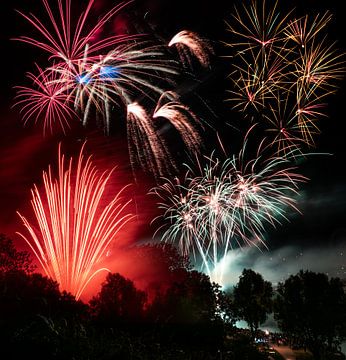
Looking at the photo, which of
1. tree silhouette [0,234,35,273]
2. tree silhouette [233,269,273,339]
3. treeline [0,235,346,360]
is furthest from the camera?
tree silhouette [233,269,273,339]

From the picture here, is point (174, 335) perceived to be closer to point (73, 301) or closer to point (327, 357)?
point (73, 301)

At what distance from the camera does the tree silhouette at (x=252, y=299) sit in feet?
172

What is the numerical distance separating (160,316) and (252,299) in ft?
75.7

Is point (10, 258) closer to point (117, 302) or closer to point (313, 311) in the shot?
point (117, 302)

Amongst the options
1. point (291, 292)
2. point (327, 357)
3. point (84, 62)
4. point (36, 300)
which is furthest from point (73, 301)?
point (291, 292)

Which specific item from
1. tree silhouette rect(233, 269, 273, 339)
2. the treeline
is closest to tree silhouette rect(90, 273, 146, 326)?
the treeline

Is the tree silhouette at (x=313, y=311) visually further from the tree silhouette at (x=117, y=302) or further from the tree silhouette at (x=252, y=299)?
the tree silhouette at (x=117, y=302)

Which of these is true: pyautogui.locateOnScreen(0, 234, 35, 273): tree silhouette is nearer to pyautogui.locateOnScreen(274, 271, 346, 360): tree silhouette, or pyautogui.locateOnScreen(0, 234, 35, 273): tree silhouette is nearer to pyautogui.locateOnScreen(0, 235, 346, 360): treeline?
pyautogui.locateOnScreen(0, 235, 346, 360): treeline

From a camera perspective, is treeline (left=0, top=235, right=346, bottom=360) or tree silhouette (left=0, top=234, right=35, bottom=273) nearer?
treeline (left=0, top=235, right=346, bottom=360)

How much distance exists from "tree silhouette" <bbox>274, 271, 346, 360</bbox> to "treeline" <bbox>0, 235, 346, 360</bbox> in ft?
0.39

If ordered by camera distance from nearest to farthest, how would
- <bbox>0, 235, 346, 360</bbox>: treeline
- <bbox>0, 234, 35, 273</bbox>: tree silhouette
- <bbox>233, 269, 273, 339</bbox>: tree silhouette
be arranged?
1. <bbox>0, 235, 346, 360</bbox>: treeline
2. <bbox>0, 234, 35, 273</bbox>: tree silhouette
3. <bbox>233, 269, 273, 339</bbox>: tree silhouette

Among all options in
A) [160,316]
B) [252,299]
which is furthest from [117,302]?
[252,299]

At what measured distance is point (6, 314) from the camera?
2436 centimetres

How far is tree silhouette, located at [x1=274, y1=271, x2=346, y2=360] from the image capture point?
43438 millimetres
